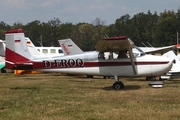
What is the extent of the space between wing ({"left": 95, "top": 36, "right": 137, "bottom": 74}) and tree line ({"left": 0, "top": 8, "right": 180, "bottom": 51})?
59674 millimetres

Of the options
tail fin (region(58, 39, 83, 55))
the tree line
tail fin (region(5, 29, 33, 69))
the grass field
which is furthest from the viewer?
the tree line

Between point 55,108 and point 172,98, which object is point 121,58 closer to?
point 172,98

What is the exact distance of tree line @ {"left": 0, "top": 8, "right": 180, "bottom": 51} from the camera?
241ft

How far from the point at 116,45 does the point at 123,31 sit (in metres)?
72.1

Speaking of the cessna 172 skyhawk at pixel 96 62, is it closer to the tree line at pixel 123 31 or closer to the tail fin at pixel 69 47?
the tail fin at pixel 69 47

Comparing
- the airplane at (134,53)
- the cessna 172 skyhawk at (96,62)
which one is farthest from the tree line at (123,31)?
the cessna 172 skyhawk at (96,62)

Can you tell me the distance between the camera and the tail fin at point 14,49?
11.8m

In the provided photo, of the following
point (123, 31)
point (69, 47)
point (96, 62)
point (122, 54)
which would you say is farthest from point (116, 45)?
point (123, 31)

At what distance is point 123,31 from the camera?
82.0 m

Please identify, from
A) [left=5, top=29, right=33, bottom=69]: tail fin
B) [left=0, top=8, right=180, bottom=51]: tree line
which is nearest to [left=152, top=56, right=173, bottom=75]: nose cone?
[left=5, top=29, right=33, bottom=69]: tail fin

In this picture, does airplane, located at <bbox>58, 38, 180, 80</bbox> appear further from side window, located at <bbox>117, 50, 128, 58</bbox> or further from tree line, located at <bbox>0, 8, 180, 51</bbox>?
tree line, located at <bbox>0, 8, 180, 51</bbox>

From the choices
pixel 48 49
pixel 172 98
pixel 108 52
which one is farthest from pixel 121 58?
pixel 48 49

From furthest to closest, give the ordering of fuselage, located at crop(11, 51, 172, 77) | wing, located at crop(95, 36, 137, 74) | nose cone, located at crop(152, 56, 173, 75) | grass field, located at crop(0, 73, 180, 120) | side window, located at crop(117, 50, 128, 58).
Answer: side window, located at crop(117, 50, 128, 58) < fuselage, located at crop(11, 51, 172, 77) < nose cone, located at crop(152, 56, 173, 75) < wing, located at crop(95, 36, 137, 74) < grass field, located at crop(0, 73, 180, 120)

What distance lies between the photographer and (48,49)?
24625mm
